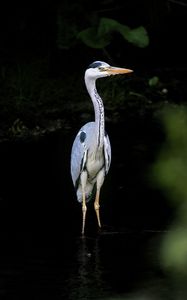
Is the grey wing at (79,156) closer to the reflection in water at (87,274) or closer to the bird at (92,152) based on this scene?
the bird at (92,152)

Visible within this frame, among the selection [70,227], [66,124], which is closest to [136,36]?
[66,124]

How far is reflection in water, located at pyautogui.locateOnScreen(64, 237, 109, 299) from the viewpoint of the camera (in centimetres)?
486

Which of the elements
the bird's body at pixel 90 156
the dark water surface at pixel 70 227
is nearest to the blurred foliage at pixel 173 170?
the dark water surface at pixel 70 227

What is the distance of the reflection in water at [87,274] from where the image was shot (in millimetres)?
4863

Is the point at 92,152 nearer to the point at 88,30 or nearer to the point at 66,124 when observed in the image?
the point at 66,124

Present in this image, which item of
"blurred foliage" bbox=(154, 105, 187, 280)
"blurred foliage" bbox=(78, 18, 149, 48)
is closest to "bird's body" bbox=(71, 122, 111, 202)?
"blurred foliage" bbox=(78, 18, 149, 48)

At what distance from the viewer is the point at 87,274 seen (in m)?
5.30

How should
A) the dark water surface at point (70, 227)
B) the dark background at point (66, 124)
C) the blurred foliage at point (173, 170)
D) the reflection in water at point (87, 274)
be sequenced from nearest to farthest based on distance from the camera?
the blurred foliage at point (173, 170)
the reflection in water at point (87, 274)
the dark water surface at point (70, 227)
the dark background at point (66, 124)

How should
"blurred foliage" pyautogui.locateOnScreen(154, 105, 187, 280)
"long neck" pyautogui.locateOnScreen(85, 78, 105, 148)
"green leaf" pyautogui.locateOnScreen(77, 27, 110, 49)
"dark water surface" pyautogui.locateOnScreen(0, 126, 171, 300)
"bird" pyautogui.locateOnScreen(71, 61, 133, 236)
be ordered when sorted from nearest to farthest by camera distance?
"blurred foliage" pyautogui.locateOnScreen(154, 105, 187, 280)
"dark water surface" pyautogui.locateOnScreen(0, 126, 171, 300)
"long neck" pyautogui.locateOnScreen(85, 78, 105, 148)
"bird" pyautogui.locateOnScreen(71, 61, 133, 236)
"green leaf" pyautogui.locateOnScreen(77, 27, 110, 49)

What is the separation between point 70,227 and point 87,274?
4.48ft

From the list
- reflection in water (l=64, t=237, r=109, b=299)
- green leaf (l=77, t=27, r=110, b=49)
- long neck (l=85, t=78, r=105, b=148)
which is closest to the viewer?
reflection in water (l=64, t=237, r=109, b=299)

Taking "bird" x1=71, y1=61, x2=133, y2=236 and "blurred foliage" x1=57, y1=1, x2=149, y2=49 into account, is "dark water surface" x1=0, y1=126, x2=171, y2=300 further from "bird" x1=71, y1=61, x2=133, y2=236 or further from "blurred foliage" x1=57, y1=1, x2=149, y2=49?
"blurred foliage" x1=57, y1=1, x2=149, y2=49

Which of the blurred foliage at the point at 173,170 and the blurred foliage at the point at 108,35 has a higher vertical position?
the blurred foliage at the point at 173,170

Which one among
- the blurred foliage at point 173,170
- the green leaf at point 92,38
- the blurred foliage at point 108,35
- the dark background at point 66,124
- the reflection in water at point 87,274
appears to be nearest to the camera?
the blurred foliage at point 173,170
